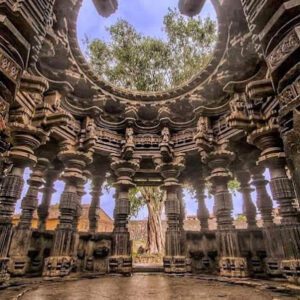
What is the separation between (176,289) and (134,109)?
643 cm

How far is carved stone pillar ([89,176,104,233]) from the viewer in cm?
958

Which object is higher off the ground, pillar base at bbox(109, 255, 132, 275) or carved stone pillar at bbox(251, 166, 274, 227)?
carved stone pillar at bbox(251, 166, 274, 227)

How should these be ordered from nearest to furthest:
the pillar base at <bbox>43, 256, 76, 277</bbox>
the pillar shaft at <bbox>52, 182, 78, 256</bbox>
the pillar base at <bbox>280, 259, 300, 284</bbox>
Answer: the pillar base at <bbox>280, 259, 300, 284</bbox> → the pillar base at <bbox>43, 256, 76, 277</bbox> → the pillar shaft at <bbox>52, 182, 78, 256</bbox>

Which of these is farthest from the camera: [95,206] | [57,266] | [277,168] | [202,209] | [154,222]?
[154,222]

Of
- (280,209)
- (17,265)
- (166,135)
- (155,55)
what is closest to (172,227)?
(166,135)

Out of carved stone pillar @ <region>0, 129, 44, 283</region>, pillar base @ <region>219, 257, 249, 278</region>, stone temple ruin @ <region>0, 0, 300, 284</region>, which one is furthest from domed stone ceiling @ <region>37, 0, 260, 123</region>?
pillar base @ <region>219, 257, 249, 278</region>

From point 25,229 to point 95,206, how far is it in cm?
309

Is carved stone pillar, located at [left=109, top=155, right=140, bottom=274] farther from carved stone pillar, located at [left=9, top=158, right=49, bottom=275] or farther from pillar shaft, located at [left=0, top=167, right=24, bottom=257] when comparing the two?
pillar shaft, located at [left=0, top=167, right=24, bottom=257]

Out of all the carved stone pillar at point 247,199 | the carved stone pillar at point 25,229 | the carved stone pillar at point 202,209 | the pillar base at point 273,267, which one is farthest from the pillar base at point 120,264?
the carved stone pillar at point 247,199

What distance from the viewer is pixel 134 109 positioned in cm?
927

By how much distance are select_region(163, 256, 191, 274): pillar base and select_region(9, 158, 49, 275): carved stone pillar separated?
15.0ft

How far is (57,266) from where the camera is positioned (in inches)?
271

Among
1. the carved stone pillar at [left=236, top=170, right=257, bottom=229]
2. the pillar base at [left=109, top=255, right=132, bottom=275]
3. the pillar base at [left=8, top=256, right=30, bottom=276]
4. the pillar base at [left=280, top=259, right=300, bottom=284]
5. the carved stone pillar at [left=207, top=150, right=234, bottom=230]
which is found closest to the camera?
the pillar base at [left=280, top=259, right=300, bottom=284]

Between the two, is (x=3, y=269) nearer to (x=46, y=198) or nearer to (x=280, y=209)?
(x=46, y=198)
